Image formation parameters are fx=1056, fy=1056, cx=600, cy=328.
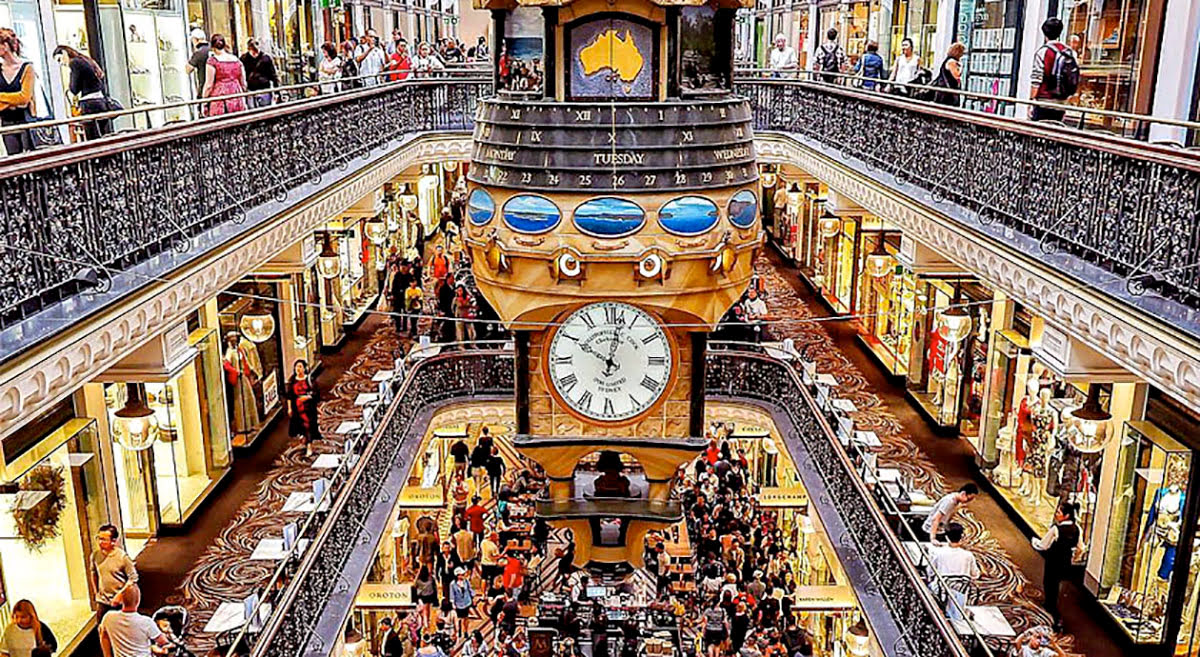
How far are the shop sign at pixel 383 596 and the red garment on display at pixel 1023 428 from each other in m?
7.43

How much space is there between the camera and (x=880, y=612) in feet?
30.5

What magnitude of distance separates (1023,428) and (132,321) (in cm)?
1033

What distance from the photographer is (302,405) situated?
43.9ft

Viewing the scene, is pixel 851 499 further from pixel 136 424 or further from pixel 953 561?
pixel 136 424

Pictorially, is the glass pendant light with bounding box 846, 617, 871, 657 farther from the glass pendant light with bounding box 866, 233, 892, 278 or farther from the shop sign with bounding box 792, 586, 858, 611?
the glass pendant light with bounding box 866, 233, 892, 278

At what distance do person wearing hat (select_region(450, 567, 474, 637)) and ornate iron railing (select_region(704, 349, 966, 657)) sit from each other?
14.6 ft

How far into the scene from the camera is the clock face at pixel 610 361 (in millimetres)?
8484

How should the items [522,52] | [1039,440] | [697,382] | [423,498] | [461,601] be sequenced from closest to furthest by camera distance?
1. [522,52]
2. [697,382]
3. [1039,440]
4. [461,601]
5. [423,498]

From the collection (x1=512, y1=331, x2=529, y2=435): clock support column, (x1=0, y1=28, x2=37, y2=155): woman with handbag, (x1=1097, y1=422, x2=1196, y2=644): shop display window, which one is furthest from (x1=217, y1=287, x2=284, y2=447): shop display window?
(x1=1097, y1=422, x2=1196, y2=644): shop display window

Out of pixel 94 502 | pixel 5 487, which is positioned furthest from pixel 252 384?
pixel 5 487

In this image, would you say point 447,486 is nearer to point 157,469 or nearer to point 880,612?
point 157,469

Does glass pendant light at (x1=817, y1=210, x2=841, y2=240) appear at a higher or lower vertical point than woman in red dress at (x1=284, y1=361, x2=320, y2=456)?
higher

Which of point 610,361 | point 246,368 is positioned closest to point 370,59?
point 246,368

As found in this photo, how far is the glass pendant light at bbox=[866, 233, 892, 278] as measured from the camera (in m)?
16.9
